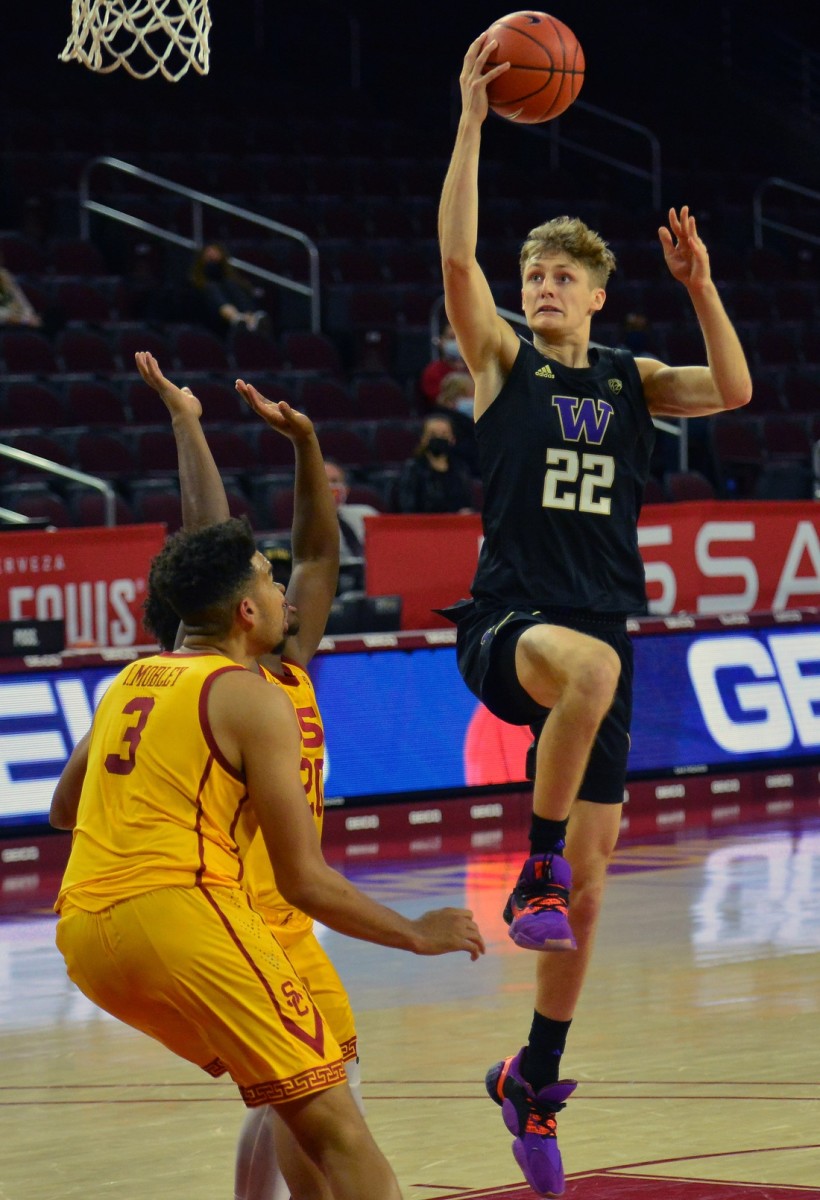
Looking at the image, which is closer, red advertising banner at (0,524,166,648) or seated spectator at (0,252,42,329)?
red advertising banner at (0,524,166,648)

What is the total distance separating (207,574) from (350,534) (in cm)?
879

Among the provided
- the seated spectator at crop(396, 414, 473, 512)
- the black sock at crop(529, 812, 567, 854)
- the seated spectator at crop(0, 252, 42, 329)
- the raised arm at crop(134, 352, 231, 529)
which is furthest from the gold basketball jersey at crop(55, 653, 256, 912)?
the seated spectator at crop(0, 252, 42, 329)

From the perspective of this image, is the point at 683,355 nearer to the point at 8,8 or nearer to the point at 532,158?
the point at 532,158

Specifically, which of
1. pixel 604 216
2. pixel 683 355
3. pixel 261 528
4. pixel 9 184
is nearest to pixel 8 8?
pixel 9 184

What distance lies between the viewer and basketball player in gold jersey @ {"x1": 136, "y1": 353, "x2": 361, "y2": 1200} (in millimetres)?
4699

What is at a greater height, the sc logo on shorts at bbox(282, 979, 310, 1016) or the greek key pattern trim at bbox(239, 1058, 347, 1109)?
the sc logo on shorts at bbox(282, 979, 310, 1016)

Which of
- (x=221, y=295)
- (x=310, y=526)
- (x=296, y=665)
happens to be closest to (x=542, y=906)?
(x=296, y=665)

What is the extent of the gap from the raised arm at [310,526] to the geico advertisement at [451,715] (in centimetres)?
541

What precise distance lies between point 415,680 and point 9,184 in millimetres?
8081

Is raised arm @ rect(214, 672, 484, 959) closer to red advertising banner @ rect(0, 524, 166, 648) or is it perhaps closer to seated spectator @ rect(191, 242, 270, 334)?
red advertising banner @ rect(0, 524, 166, 648)

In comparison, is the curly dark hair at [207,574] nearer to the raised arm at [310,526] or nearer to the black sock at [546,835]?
the raised arm at [310,526]

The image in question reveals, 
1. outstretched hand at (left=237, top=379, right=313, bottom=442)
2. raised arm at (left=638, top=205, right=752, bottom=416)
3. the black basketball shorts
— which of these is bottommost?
the black basketball shorts

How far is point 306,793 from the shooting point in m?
4.61

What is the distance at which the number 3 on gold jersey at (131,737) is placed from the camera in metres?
4.21
